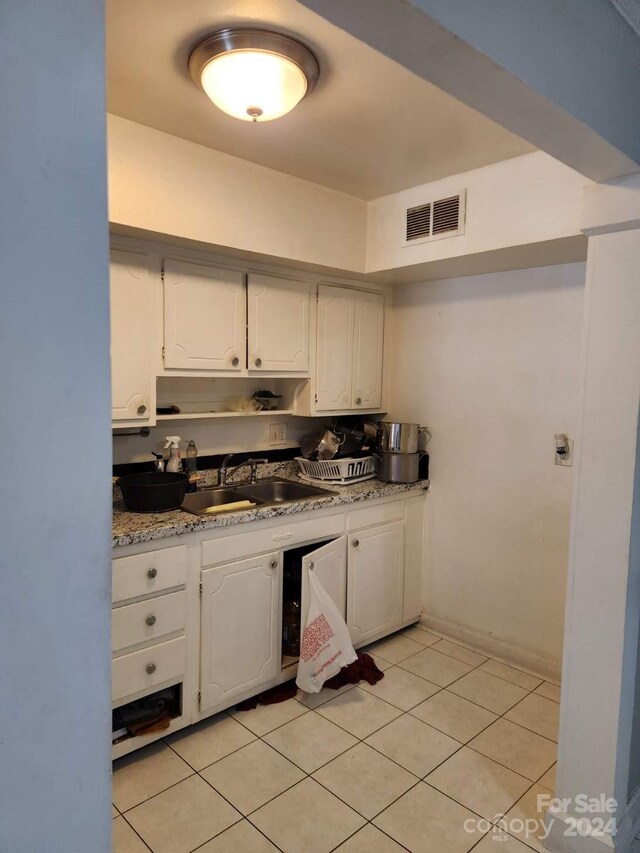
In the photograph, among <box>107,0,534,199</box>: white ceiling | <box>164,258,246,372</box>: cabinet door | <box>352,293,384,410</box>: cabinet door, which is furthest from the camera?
<box>352,293,384,410</box>: cabinet door

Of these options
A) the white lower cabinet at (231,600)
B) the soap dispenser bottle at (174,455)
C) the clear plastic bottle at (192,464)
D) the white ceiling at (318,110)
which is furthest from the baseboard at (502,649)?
the white ceiling at (318,110)

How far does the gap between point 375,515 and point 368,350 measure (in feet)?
3.16

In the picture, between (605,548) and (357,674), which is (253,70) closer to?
(605,548)

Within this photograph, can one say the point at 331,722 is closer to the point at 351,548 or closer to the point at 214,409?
the point at 351,548

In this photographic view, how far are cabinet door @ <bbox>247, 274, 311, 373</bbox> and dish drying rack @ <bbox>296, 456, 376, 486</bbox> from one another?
20.0 inches

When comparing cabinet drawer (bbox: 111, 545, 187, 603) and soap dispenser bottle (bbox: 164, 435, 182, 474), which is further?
soap dispenser bottle (bbox: 164, 435, 182, 474)

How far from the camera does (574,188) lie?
6.97 feet

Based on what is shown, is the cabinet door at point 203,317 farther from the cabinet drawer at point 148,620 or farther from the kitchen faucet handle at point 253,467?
the cabinet drawer at point 148,620

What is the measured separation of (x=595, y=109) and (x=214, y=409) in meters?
2.11

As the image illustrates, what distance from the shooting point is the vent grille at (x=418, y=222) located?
2607 mm

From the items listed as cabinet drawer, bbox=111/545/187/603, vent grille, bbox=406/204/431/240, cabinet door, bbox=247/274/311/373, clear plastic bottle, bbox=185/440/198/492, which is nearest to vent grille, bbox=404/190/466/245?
vent grille, bbox=406/204/431/240

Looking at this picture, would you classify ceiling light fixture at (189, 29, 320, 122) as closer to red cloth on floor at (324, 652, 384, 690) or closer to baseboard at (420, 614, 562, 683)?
red cloth on floor at (324, 652, 384, 690)

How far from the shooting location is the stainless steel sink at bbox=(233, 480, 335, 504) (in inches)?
113

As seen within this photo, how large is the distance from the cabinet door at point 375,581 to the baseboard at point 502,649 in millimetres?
260
